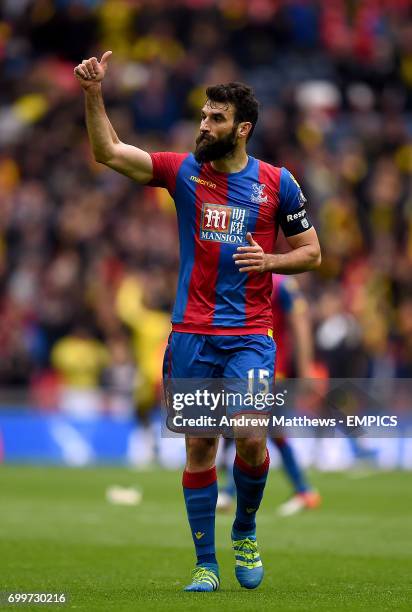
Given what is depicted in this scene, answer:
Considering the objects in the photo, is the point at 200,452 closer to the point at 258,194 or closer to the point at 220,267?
the point at 220,267

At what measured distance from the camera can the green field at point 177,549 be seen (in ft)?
22.7

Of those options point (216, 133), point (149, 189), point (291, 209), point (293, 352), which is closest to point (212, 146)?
point (216, 133)

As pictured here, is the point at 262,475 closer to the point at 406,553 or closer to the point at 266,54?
the point at 406,553

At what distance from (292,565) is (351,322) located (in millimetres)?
10390

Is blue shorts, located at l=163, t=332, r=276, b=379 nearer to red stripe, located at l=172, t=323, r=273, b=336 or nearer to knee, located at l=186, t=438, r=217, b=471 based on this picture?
red stripe, located at l=172, t=323, r=273, b=336

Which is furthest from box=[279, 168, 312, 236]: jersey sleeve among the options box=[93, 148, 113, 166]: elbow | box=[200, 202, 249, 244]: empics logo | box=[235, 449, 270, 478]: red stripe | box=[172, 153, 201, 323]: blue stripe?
box=[235, 449, 270, 478]: red stripe

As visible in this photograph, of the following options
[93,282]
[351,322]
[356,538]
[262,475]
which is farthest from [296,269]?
[93,282]

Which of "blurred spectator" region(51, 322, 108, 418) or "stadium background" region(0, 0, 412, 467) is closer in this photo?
"stadium background" region(0, 0, 412, 467)

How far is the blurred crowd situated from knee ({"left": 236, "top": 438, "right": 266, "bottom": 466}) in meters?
11.0

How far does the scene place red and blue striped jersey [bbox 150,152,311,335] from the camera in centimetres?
738

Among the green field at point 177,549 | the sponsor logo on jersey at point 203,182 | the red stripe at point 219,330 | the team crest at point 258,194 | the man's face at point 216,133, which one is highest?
the man's face at point 216,133

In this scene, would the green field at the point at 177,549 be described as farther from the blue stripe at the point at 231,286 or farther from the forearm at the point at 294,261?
the forearm at the point at 294,261

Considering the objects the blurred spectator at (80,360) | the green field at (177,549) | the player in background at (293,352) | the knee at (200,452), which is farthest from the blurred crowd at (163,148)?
the knee at (200,452)

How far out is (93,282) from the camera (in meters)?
20.2
